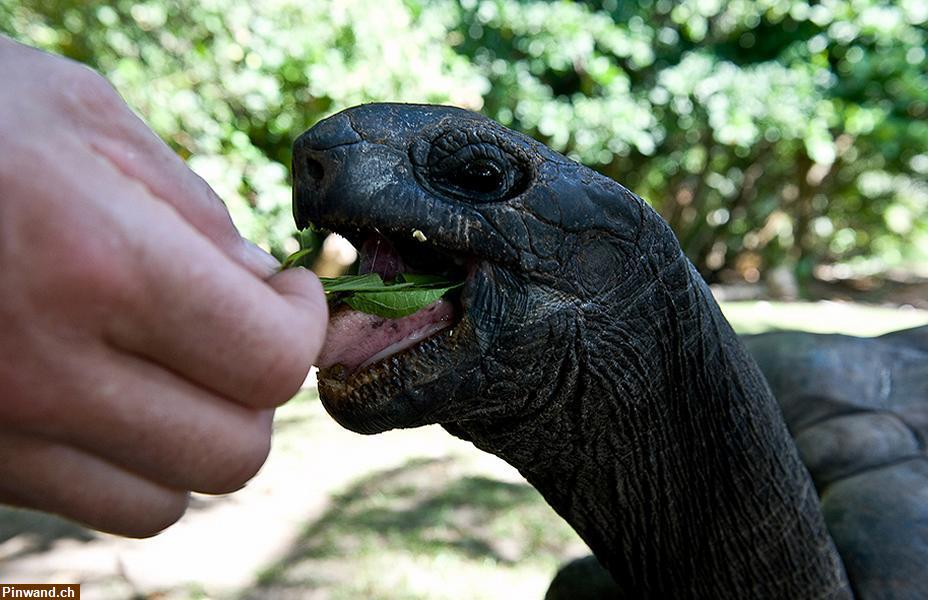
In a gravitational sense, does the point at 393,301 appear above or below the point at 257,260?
below

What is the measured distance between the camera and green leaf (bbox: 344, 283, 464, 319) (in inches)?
35.8

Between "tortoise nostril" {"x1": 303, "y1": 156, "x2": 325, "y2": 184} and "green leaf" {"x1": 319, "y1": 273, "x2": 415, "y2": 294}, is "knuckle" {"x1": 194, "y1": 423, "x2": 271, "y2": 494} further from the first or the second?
"tortoise nostril" {"x1": 303, "y1": 156, "x2": 325, "y2": 184}

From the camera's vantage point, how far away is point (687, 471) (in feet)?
4.08

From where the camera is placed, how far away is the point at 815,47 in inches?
244

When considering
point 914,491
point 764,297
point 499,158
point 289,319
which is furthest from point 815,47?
point 289,319

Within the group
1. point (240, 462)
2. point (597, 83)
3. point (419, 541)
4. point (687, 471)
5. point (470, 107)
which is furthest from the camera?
point (597, 83)

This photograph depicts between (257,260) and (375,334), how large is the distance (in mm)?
324

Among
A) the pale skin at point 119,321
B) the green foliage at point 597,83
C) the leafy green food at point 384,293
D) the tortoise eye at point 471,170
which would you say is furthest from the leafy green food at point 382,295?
the green foliage at point 597,83

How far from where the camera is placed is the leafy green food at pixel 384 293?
35.9 inches

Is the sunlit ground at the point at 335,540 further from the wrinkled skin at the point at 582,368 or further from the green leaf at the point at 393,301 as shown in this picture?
the green leaf at the point at 393,301

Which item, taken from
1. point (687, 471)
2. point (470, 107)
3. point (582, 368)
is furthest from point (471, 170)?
point (470, 107)

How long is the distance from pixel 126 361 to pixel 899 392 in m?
1.57

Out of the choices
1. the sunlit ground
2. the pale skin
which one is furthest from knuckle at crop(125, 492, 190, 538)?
the sunlit ground

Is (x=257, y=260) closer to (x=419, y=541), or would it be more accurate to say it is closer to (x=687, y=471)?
(x=687, y=471)
